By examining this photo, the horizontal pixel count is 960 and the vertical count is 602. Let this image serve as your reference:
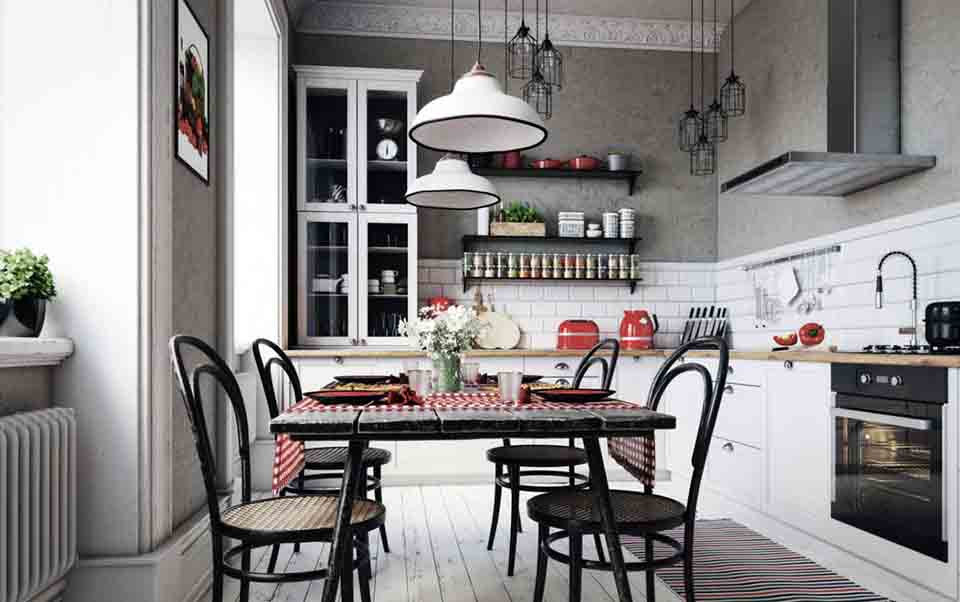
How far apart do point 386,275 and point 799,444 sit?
271 centimetres

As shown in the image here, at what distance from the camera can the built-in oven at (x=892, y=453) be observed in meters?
2.61

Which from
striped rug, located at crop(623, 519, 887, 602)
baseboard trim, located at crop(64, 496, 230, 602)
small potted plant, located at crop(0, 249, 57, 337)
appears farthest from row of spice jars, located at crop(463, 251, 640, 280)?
small potted plant, located at crop(0, 249, 57, 337)

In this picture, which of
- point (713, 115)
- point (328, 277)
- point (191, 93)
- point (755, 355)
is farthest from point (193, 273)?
point (713, 115)

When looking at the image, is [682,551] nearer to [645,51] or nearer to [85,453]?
[85,453]

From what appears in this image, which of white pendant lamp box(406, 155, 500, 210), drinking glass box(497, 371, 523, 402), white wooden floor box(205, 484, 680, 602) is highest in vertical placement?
white pendant lamp box(406, 155, 500, 210)

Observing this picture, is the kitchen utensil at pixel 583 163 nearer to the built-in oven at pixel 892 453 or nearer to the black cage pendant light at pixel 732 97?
the black cage pendant light at pixel 732 97

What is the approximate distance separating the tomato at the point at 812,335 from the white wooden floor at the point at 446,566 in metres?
1.57

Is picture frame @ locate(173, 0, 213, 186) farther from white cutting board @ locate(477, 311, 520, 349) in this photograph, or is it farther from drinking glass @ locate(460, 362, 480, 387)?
white cutting board @ locate(477, 311, 520, 349)

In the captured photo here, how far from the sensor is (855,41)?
366 cm

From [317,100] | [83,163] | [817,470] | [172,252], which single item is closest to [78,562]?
[172,252]

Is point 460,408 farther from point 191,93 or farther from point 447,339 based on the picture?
point 191,93

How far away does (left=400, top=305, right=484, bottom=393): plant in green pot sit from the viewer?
256cm

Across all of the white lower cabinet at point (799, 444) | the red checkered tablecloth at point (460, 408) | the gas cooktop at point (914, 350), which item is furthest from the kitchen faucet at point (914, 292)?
the red checkered tablecloth at point (460, 408)

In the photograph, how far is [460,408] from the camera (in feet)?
6.71
